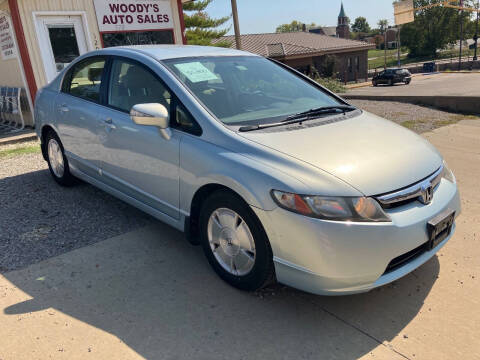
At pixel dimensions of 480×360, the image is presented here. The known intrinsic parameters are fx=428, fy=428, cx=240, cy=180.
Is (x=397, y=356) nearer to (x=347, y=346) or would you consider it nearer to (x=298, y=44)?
(x=347, y=346)

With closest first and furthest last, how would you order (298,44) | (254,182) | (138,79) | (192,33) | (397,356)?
(397,356)
(254,182)
(138,79)
(192,33)
(298,44)

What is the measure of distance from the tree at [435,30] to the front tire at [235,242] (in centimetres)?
8942

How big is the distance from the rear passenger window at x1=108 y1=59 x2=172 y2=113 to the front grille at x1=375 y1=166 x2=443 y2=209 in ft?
5.82

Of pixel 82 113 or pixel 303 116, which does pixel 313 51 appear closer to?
pixel 82 113

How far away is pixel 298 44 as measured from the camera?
4322cm

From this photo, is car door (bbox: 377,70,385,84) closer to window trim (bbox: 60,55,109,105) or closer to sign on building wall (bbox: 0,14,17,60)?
sign on building wall (bbox: 0,14,17,60)

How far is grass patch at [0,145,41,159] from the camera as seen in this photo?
7.44m

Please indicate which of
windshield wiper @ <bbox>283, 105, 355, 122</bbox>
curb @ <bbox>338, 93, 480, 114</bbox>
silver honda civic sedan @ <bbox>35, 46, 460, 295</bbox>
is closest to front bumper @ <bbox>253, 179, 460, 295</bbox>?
silver honda civic sedan @ <bbox>35, 46, 460, 295</bbox>

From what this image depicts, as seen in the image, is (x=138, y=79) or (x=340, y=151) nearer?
(x=340, y=151)

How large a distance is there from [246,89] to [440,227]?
187 centimetres

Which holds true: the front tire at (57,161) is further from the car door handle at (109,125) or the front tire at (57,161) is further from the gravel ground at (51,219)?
the car door handle at (109,125)

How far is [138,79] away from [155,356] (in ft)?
7.58

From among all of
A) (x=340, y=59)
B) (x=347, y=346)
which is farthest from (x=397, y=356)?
(x=340, y=59)

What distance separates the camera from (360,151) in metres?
2.80
